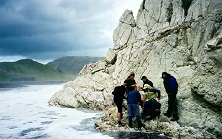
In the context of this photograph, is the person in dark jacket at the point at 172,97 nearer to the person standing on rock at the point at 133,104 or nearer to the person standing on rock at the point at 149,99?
the person standing on rock at the point at 149,99

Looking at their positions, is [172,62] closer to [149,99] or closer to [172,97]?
[172,97]

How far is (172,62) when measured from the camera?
64.3 ft

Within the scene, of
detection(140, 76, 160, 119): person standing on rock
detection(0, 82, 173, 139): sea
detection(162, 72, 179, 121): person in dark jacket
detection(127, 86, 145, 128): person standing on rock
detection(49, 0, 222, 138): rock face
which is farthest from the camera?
detection(140, 76, 160, 119): person standing on rock

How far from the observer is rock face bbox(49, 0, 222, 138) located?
529 inches

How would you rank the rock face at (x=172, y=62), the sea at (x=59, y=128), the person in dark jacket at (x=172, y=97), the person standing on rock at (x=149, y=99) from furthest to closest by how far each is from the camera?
the person standing on rock at (x=149, y=99)
the person in dark jacket at (x=172, y=97)
the rock face at (x=172, y=62)
the sea at (x=59, y=128)

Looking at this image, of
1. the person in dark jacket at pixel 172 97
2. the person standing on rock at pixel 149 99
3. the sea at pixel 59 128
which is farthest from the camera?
the person standing on rock at pixel 149 99

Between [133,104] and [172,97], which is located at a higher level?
[172,97]

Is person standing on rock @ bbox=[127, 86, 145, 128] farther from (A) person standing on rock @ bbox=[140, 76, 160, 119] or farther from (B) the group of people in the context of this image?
(A) person standing on rock @ bbox=[140, 76, 160, 119]

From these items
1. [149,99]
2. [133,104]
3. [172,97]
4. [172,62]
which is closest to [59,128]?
[133,104]

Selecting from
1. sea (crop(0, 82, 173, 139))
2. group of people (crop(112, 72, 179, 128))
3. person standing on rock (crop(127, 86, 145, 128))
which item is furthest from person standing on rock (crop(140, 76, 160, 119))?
sea (crop(0, 82, 173, 139))

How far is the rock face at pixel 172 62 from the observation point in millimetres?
13430

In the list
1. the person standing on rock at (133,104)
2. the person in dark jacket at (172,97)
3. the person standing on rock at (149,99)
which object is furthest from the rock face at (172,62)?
the person standing on rock at (133,104)

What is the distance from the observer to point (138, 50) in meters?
23.1

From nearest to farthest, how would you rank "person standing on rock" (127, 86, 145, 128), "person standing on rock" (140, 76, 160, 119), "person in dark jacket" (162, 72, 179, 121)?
"person standing on rock" (127, 86, 145, 128)
"person in dark jacket" (162, 72, 179, 121)
"person standing on rock" (140, 76, 160, 119)
